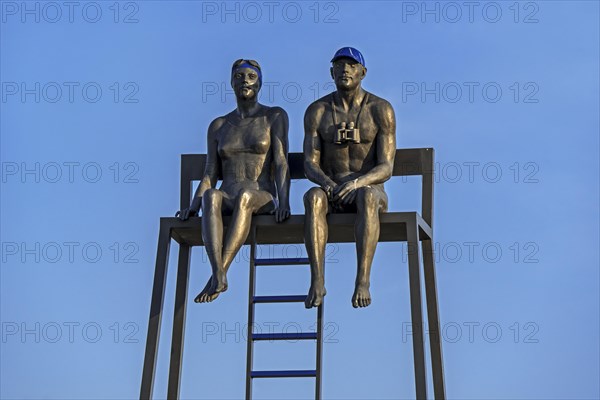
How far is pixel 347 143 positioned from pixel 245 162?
2.79 feet

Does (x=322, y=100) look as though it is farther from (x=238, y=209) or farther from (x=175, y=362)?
(x=175, y=362)

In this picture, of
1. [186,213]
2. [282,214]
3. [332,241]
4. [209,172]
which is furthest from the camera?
[332,241]

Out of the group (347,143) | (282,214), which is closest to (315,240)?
(282,214)

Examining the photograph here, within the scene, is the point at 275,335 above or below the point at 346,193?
below

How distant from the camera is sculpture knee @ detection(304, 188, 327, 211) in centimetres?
1172

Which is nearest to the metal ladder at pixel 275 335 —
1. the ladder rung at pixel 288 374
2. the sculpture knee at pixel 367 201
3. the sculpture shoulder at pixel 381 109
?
the ladder rung at pixel 288 374

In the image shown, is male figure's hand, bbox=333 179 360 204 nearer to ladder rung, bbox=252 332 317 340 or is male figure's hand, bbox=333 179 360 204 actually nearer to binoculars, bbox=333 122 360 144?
binoculars, bbox=333 122 360 144

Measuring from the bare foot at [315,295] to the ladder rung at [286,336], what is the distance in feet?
1.15

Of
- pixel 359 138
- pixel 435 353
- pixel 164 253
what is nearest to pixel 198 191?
pixel 164 253

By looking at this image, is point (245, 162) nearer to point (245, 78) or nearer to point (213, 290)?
point (245, 78)

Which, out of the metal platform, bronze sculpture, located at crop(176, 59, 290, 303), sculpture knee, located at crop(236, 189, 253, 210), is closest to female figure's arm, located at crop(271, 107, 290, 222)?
bronze sculpture, located at crop(176, 59, 290, 303)

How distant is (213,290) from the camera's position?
11594 millimetres

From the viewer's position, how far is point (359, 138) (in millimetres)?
12234

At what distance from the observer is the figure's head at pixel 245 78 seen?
40.8 feet
